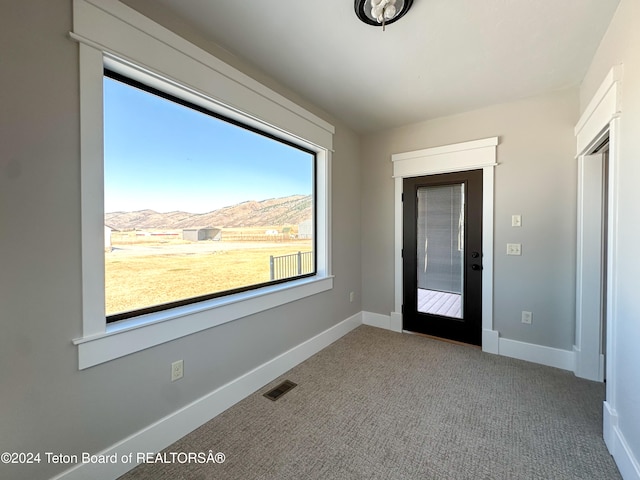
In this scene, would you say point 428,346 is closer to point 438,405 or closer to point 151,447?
point 438,405

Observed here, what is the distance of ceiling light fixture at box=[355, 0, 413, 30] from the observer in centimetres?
151

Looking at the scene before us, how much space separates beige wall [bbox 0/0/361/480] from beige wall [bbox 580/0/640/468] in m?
2.56

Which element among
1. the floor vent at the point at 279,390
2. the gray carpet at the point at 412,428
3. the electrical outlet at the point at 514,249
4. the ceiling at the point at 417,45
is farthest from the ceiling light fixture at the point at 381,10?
the floor vent at the point at 279,390

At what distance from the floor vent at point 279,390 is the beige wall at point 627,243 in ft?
6.52

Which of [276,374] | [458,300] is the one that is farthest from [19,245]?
[458,300]

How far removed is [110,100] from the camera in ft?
5.02

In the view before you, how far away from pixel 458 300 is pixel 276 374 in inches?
83.7

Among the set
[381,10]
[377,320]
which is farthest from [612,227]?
[377,320]

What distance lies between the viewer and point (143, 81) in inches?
64.2

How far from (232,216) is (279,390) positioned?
4.81 ft

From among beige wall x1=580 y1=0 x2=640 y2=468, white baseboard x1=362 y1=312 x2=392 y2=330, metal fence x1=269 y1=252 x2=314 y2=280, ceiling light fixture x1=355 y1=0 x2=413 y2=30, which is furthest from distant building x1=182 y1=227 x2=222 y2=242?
beige wall x1=580 y1=0 x2=640 y2=468

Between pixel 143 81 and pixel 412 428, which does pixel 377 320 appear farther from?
pixel 143 81

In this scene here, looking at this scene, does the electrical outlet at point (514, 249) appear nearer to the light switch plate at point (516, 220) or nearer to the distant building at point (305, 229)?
the light switch plate at point (516, 220)

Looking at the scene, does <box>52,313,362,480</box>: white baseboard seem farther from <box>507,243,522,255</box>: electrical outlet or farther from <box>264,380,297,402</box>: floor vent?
<box>507,243,522,255</box>: electrical outlet
